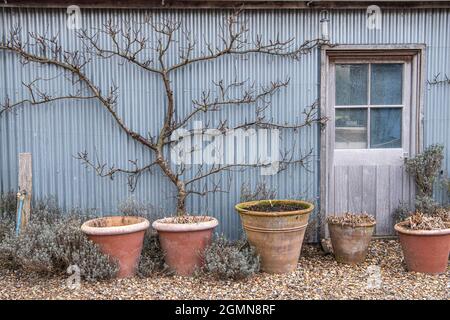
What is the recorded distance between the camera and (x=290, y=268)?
175 inches

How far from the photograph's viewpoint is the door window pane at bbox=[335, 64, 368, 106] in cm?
532

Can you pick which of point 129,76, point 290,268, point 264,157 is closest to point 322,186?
point 264,157

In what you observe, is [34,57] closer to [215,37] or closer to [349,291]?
[215,37]

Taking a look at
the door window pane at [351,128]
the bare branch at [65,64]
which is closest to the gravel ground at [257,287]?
the door window pane at [351,128]

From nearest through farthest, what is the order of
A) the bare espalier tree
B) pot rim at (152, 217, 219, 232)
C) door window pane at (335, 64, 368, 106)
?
pot rim at (152, 217, 219, 232), the bare espalier tree, door window pane at (335, 64, 368, 106)

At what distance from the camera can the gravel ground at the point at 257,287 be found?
12.9 feet

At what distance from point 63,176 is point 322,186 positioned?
9.55 ft

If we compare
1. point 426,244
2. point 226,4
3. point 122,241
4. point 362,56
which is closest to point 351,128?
point 362,56

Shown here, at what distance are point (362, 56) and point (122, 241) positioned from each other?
335 centimetres

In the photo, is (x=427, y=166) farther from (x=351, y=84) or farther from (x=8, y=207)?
(x=8, y=207)

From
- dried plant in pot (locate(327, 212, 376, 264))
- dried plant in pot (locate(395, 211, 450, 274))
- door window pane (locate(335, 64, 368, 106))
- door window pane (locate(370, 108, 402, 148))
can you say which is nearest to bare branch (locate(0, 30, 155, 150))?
dried plant in pot (locate(327, 212, 376, 264))

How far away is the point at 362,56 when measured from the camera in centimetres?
527

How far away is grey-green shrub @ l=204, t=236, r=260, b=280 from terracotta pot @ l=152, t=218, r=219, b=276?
100mm

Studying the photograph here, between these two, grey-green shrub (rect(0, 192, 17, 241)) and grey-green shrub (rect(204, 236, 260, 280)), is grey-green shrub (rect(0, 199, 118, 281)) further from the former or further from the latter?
grey-green shrub (rect(204, 236, 260, 280))
